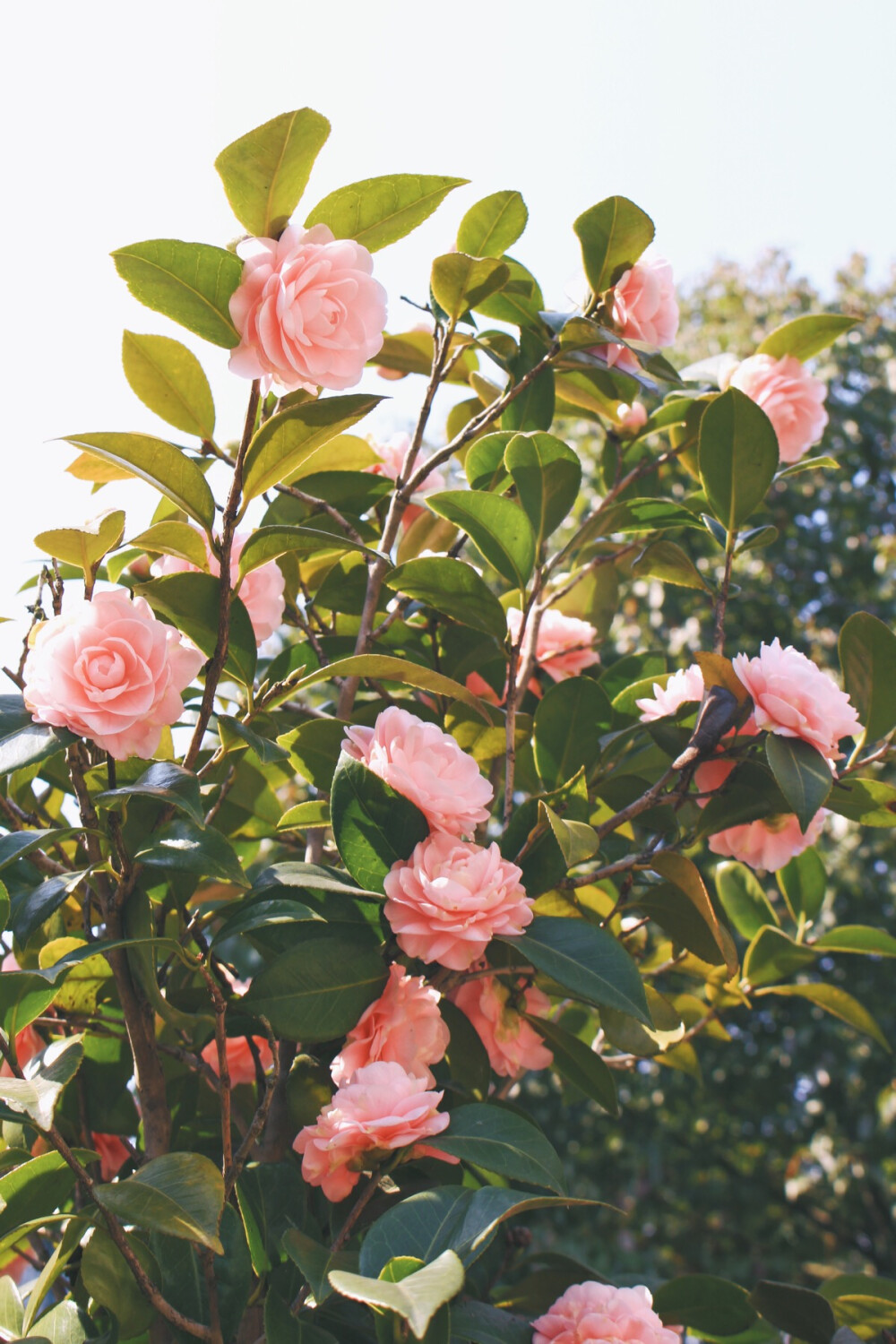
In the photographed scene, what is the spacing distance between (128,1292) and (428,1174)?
214mm

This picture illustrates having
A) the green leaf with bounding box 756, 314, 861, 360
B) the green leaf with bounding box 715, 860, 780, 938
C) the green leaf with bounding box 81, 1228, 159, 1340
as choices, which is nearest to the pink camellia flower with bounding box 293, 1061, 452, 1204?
the green leaf with bounding box 81, 1228, 159, 1340

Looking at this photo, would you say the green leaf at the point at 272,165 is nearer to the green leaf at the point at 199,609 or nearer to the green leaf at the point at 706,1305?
the green leaf at the point at 199,609

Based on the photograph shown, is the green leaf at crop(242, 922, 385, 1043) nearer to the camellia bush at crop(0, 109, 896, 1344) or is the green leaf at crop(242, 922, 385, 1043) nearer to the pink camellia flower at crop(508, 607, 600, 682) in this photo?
the camellia bush at crop(0, 109, 896, 1344)

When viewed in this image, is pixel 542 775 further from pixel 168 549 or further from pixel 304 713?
pixel 168 549

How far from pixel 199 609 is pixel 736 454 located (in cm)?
44

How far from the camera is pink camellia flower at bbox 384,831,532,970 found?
632 millimetres

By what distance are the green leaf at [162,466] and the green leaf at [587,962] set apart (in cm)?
34

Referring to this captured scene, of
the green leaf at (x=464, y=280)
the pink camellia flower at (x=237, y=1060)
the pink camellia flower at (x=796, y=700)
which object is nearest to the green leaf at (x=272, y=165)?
the green leaf at (x=464, y=280)

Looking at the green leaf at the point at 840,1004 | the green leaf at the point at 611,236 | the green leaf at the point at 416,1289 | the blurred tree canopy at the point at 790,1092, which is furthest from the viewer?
the blurred tree canopy at the point at 790,1092

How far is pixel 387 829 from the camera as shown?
686 millimetres

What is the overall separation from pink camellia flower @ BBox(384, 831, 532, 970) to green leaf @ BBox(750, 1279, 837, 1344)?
1.21 ft

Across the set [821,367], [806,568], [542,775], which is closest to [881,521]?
[806,568]

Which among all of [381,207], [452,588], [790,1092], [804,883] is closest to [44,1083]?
[452,588]

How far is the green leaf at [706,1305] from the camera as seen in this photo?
2.58 feet
